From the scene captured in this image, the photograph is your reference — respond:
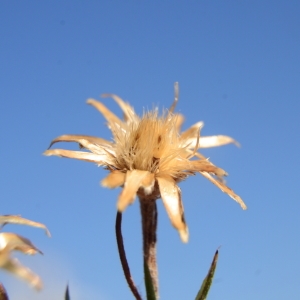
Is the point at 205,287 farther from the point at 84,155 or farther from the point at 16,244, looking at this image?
the point at 84,155

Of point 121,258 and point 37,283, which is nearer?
point 37,283

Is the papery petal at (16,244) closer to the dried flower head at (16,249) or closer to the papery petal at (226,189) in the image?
the dried flower head at (16,249)

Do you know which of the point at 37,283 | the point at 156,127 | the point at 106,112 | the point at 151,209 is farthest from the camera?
the point at 106,112

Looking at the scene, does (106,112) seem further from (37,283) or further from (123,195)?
(37,283)

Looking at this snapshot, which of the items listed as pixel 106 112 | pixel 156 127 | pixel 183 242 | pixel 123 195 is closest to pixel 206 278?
pixel 183 242

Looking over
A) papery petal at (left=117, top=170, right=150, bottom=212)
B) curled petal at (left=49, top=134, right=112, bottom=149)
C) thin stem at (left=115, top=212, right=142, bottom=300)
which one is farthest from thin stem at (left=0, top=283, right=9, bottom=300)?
curled petal at (left=49, top=134, right=112, bottom=149)

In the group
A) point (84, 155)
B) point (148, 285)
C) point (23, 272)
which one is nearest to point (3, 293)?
point (23, 272)

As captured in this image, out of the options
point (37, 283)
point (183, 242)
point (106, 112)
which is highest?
point (106, 112)

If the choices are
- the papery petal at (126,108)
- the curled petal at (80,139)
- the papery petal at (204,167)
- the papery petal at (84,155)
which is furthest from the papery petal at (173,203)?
the papery petal at (126,108)
